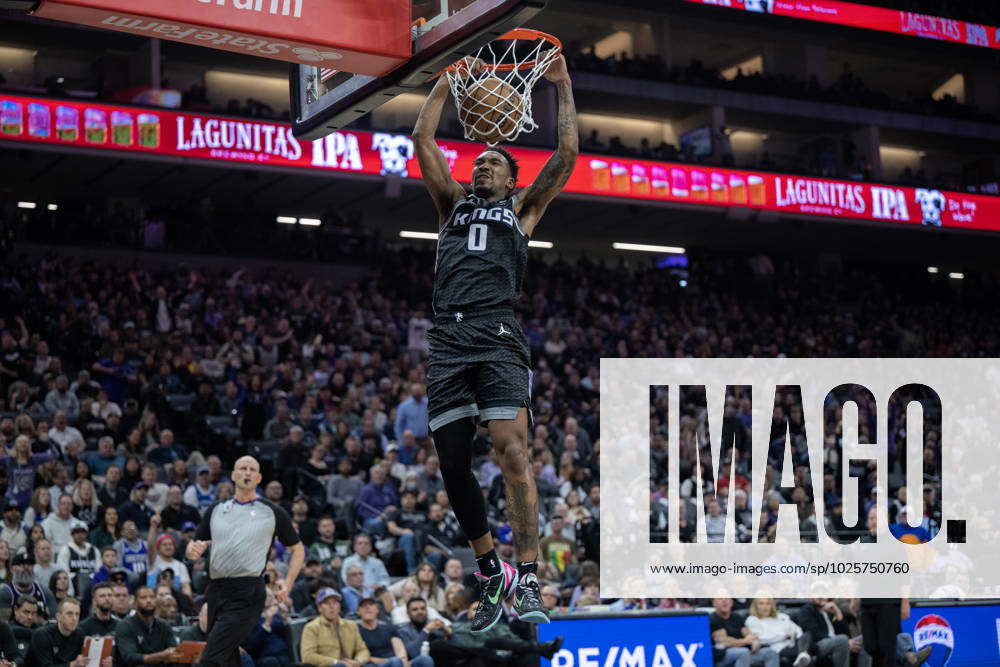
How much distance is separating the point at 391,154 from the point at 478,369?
19.7 metres

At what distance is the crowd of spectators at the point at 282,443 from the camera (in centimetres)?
1234

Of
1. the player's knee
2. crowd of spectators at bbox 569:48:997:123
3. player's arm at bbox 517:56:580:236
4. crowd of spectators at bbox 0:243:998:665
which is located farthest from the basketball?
crowd of spectators at bbox 569:48:997:123

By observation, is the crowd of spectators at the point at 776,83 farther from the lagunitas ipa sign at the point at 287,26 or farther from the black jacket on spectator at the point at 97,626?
the lagunitas ipa sign at the point at 287,26

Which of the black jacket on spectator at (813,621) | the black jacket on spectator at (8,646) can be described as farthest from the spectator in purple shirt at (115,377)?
the black jacket on spectator at (813,621)

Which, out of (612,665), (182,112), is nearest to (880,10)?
(182,112)

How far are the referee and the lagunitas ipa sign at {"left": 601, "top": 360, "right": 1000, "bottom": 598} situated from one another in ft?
20.0

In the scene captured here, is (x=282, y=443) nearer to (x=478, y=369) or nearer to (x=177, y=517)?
(x=177, y=517)

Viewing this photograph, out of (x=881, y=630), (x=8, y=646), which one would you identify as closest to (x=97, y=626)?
(x=8, y=646)

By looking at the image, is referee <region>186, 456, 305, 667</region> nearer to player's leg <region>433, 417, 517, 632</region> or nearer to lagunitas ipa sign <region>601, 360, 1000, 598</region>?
player's leg <region>433, 417, 517, 632</region>

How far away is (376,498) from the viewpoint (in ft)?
51.8

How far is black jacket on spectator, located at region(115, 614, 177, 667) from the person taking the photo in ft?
36.6

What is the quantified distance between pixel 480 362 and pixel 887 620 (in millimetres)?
9240

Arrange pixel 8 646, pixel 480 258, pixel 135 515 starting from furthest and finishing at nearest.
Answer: pixel 135 515 → pixel 8 646 → pixel 480 258

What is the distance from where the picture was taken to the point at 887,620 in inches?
527
